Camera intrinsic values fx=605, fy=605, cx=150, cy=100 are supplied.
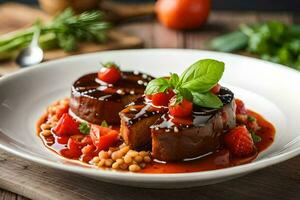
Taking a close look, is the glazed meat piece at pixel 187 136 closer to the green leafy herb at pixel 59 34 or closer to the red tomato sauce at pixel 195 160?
the red tomato sauce at pixel 195 160

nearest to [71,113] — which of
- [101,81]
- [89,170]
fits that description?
[101,81]

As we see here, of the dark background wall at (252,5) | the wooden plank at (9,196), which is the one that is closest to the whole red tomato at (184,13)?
the dark background wall at (252,5)

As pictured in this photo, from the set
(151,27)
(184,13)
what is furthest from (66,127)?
(151,27)

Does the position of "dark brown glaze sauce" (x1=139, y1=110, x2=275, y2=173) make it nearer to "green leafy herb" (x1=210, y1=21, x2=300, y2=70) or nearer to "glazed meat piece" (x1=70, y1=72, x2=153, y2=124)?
"glazed meat piece" (x1=70, y1=72, x2=153, y2=124)

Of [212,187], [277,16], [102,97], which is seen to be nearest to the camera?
[212,187]

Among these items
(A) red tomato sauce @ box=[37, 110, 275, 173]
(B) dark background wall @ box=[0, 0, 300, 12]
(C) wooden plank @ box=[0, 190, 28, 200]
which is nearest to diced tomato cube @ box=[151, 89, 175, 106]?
(A) red tomato sauce @ box=[37, 110, 275, 173]

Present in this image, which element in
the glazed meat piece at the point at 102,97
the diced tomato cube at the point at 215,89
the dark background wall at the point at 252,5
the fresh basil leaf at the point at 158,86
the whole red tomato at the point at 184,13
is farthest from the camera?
the dark background wall at the point at 252,5

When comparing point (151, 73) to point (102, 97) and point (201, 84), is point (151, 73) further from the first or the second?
point (201, 84)
